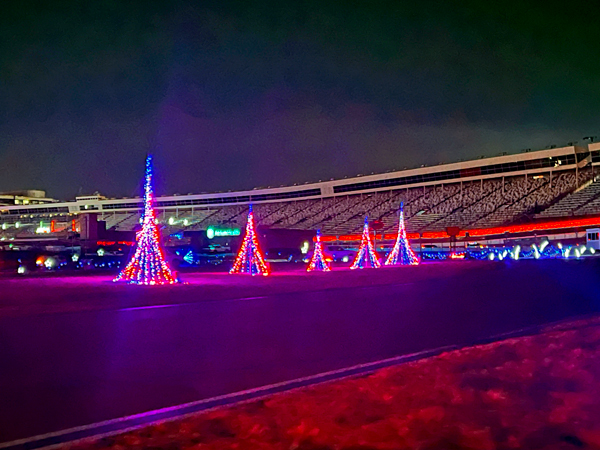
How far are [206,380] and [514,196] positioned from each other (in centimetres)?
6587

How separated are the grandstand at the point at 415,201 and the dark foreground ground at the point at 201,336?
46.5 m

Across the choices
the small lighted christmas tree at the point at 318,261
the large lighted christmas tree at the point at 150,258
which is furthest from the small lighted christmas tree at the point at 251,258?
the large lighted christmas tree at the point at 150,258

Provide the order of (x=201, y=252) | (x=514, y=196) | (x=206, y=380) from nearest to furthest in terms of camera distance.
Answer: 1. (x=206, y=380)
2. (x=201, y=252)
3. (x=514, y=196)

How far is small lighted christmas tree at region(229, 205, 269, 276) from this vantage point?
1138 inches

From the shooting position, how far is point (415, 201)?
77.1 meters

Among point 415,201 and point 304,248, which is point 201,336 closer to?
point 304,248

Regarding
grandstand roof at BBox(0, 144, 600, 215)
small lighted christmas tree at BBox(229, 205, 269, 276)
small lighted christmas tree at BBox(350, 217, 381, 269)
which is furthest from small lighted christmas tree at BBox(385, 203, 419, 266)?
grandstand roof at BBox(0, 144, 600, 215)

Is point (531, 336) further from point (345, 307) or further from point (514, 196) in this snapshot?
point (514, 196)

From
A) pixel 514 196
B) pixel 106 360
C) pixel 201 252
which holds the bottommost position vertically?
pixel 106 360

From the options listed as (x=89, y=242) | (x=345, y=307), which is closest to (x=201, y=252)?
(x=89, y=242)

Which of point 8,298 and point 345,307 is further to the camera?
point 8,298

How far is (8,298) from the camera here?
52.6ft

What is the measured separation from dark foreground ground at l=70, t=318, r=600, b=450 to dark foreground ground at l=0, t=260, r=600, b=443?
0.84m

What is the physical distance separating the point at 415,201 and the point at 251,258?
51247mm
